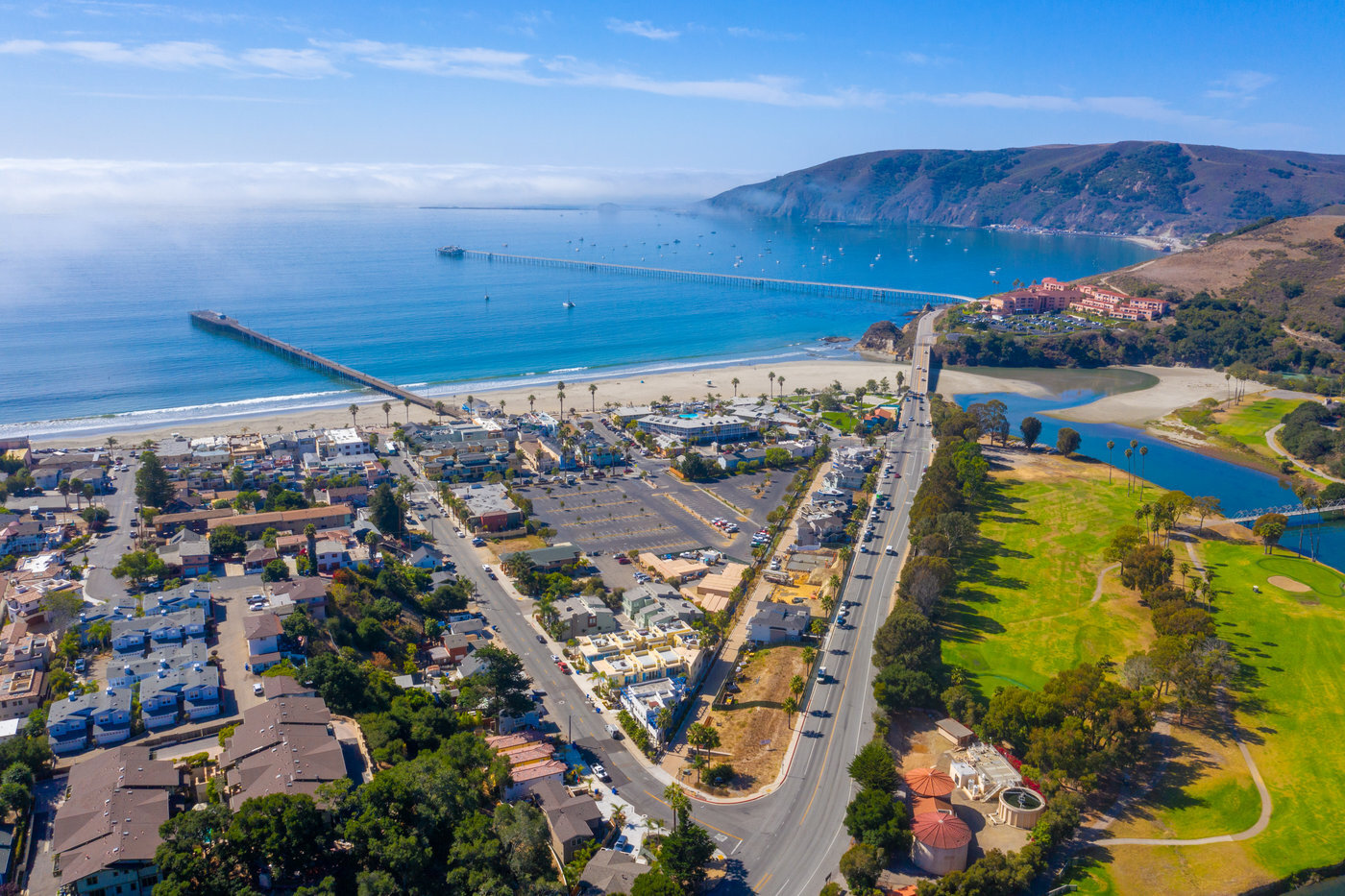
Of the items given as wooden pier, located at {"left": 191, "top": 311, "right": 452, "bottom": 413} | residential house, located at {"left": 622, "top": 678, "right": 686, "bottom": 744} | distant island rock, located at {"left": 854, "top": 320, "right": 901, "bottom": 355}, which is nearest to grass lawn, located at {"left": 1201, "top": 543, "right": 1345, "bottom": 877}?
residential house, located at {"left": 622, "top": 678, "right": 686, "bottom": 744}

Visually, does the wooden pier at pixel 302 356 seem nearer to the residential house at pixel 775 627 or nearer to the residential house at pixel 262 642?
the residential house at pixel 262 642

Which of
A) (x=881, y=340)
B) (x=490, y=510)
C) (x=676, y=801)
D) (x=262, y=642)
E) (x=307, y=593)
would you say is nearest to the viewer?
(x=676, y=801)

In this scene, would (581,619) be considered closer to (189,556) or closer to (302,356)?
(189,556)

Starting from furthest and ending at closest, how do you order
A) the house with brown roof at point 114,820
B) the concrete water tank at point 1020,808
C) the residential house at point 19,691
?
1. the residential house at point 19,691
2. the concrete water tank at point 1020,808
3. the house with brown roof at point 114,820

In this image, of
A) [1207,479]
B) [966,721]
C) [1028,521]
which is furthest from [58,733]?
[1207,479]

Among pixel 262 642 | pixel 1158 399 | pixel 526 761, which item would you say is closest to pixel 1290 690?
pixel 526 761

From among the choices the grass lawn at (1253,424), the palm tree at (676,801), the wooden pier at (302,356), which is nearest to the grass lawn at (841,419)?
the grass lawn at (1253,424)

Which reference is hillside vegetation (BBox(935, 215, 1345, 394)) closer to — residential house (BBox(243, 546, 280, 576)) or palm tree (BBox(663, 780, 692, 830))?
residential house (BBox(243, 546, 280, 576))
